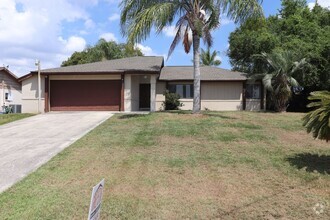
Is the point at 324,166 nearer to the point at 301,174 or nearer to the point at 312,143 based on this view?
the point at 301,174

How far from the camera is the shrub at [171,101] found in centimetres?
2461

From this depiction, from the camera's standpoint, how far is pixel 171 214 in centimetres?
598

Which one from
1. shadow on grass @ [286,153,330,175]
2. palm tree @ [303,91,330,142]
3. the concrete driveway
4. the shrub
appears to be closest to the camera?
palm tree @ [303,91,330,142]

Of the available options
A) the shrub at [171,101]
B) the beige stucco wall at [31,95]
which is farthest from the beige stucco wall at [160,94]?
the beige stucco wall at [31,95]

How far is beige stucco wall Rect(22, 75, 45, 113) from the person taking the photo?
2441 cm

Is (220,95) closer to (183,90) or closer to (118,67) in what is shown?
(183,90)

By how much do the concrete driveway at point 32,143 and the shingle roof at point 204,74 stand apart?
9.84 m

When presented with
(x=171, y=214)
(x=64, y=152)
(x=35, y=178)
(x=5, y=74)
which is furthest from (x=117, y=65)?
(x=171, y=214)

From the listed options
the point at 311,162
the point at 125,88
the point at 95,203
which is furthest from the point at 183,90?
the point at 95,203

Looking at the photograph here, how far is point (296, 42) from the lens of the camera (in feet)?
83.5

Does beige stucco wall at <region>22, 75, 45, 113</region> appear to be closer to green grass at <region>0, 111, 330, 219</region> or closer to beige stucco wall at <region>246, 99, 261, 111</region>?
green grass at <region>0, 111, 330, 219</region>

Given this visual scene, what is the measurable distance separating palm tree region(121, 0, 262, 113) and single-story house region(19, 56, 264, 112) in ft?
17.4

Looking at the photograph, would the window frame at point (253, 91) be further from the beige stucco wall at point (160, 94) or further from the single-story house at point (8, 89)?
the single-story house at point (8, 89)

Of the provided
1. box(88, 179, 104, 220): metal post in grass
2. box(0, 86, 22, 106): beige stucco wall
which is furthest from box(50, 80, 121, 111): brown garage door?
box(88, 179, 104, 220): metal post in grass
